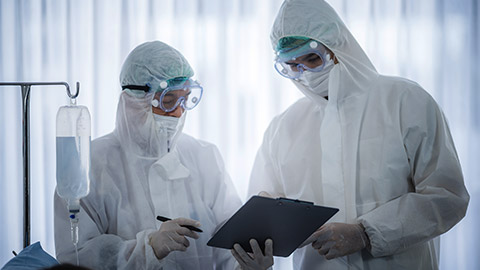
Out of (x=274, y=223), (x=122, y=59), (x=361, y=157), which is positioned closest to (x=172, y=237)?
(x=274, y=223)

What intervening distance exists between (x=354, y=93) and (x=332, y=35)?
0.24 meters

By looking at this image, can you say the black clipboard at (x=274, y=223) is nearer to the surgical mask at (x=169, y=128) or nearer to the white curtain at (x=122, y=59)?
the surgical mask at (x=169, y=128)

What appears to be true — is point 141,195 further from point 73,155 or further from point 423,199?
point 423,199

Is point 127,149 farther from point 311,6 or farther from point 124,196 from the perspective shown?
point 311,6

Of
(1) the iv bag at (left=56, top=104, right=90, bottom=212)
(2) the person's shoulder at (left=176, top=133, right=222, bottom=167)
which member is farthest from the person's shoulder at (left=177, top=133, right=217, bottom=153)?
(1) the iv bag at (left=56, top=104, right=90, bottom=212)

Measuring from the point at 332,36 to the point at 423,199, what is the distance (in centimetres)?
67

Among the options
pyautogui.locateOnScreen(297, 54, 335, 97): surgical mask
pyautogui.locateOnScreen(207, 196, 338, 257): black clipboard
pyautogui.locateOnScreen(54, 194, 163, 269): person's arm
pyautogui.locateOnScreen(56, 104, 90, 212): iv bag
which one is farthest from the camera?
pyautogui.locateOnScreen(297, 54, 335, 97): surgical mask

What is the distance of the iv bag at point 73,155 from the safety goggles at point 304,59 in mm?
762

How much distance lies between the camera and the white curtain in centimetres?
257

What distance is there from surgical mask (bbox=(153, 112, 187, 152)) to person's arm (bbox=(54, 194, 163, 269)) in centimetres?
38

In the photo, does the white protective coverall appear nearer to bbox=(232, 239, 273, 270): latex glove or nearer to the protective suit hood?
bbox=(232, 239, 273, 270): latex glove

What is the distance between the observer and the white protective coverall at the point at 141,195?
A: 1.66 m

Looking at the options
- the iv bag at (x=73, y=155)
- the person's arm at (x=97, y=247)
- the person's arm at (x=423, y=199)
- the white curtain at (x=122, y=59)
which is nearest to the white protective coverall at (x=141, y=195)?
the person's arm at (x=97, y=247)

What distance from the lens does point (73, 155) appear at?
4.99 feet
